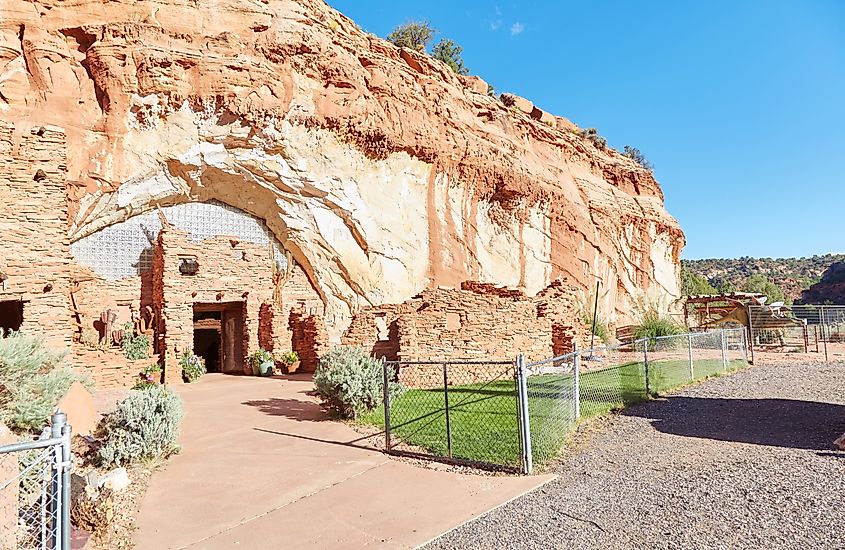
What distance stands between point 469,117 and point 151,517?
2504cm

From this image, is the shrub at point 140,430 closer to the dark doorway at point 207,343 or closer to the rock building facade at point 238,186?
the rock building facade at point 238,186

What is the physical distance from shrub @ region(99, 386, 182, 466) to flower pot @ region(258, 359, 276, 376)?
10051 mm

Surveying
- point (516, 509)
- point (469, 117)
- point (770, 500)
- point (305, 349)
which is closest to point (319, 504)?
point (516, 509)

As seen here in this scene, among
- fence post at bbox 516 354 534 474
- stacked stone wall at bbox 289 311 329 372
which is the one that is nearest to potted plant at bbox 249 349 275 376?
stacked stone wall at bbox 289 311 329 372

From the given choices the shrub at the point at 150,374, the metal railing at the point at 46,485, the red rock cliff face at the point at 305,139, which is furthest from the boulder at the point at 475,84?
the metal railing at the point at 46,485

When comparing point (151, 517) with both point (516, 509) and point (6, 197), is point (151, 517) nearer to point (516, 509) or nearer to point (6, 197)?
point (516, 509)

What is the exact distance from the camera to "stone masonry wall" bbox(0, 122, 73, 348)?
13617 millimetres

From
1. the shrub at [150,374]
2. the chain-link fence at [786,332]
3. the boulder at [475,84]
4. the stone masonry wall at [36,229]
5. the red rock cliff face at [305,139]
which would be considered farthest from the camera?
the boulder at [475,84]

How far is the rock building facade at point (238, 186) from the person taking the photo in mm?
14992

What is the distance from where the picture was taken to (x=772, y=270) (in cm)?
8044

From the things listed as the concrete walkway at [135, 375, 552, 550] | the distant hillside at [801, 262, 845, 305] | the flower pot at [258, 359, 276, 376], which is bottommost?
the concrete walkway at [135, 375, 552, 550]

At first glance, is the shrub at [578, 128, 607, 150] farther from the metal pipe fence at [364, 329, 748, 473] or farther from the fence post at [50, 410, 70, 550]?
the fence post at [50, 410, 70, 550]

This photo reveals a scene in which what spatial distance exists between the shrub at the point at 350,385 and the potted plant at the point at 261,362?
27.0 ft

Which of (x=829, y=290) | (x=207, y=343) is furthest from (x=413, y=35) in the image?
(x=829, y=290)
